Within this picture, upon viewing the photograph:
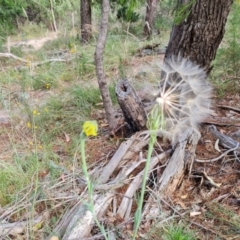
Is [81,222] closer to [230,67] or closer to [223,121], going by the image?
[223,121]

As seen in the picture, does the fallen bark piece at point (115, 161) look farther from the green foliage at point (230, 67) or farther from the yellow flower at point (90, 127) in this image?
the green foliage at point (230, 67)

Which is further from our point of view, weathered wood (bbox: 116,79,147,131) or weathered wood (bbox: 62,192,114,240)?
weathered wood (bbox: 116,79,147,131)

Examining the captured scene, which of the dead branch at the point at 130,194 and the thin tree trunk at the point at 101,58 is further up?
the thin tree trunk at the point at 101,58

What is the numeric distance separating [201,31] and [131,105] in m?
0.87

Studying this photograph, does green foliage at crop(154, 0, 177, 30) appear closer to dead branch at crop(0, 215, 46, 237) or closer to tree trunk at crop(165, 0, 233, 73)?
tree trunk at crop(165, 0, 233, 73)

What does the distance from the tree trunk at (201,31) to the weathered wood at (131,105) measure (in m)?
0.63

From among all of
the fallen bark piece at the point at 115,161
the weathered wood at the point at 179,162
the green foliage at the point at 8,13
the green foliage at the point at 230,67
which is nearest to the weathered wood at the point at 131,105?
the fallen bark piece at the point at 115,161

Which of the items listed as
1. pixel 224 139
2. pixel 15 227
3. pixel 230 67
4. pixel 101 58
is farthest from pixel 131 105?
pixel 230 67

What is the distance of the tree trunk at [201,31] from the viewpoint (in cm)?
259

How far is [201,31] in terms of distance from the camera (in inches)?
107

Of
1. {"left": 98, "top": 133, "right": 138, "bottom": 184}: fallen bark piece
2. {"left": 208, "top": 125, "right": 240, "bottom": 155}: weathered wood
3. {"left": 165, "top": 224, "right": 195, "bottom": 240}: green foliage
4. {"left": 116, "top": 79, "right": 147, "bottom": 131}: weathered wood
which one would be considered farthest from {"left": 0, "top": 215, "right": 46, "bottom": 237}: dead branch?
{"left": 208, "top": 125, "right": 240, "bottom": 155}: weathered wood

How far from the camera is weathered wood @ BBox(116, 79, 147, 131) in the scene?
102 inches

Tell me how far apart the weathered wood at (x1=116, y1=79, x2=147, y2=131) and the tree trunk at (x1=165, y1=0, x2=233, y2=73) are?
2.08ft

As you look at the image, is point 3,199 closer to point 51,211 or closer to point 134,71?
point 51,211
